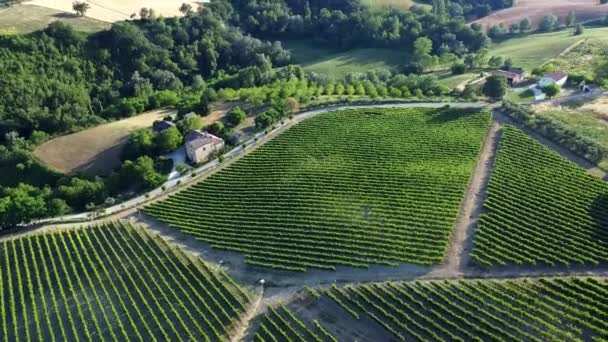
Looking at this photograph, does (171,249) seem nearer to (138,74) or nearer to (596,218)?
(596,218)

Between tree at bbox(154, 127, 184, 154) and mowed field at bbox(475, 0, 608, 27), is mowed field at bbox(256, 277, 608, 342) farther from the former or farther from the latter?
mowed field at bbox(475, 0, 608, 27)

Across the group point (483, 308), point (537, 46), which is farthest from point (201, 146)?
point (537, 46)

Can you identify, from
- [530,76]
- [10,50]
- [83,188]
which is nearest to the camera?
[83,188]

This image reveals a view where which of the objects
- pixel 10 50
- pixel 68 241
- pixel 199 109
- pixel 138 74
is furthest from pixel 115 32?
pixel 68 241

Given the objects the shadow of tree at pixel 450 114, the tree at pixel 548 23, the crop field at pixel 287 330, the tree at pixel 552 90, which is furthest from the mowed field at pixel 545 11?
the crop field at pixel 287 330

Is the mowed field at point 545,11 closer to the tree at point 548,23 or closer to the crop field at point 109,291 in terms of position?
the tree at point 548,23

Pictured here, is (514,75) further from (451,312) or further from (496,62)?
(451,312)
